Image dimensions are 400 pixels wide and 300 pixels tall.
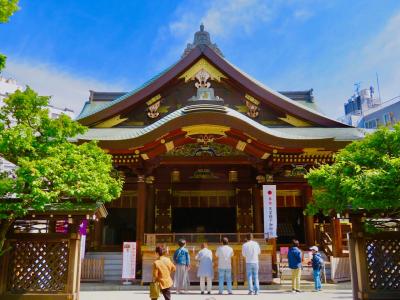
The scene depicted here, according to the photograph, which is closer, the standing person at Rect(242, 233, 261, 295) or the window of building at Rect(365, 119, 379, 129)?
the standing person at Rect(242, 233, 261, 295)

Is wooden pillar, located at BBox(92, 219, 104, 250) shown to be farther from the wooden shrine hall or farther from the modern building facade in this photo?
the modern building facade

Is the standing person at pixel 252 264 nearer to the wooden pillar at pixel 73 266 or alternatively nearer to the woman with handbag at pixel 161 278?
the woman with handbag at pixel 161 278

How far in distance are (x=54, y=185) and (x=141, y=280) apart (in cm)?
648

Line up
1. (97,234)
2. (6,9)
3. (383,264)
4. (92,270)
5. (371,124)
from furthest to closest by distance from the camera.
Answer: (371,124), (97,234), (92,270), (383,264), (6,9)

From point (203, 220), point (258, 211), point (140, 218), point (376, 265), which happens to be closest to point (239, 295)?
point (376, 265)

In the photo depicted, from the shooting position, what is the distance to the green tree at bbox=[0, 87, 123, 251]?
7.49 metres

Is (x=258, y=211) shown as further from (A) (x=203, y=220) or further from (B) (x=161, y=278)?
(B) (x=161, y=278)

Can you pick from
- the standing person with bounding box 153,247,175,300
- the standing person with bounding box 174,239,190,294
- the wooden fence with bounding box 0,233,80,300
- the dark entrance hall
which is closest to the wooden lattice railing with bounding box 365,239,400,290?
the standing person with bounding box 153,247,175,300

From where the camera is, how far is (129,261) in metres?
13.0

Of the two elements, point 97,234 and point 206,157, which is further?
point 97,234

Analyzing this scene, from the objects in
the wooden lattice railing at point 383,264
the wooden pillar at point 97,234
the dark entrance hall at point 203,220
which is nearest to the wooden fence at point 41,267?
the wooden lattice railing at point 383,264

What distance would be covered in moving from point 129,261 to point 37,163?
650 centimetres

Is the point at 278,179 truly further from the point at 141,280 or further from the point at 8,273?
the point at 8,273

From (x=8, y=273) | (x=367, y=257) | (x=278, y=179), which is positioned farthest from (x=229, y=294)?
(x=278, y=179)
